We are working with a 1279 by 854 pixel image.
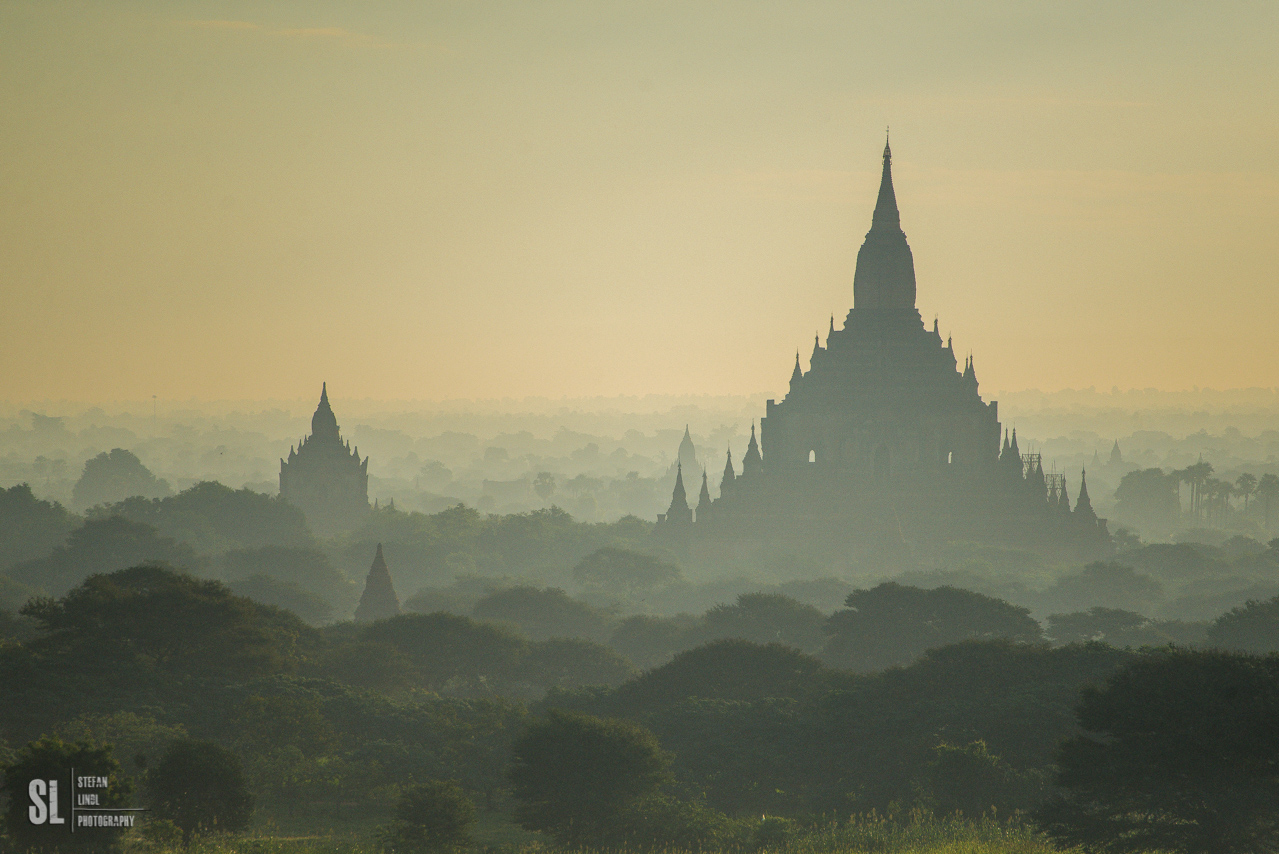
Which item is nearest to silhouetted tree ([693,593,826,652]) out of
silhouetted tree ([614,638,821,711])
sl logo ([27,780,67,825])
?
silhouetted tree ([614,638,821,711])

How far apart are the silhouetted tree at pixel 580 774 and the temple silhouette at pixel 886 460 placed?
54252 millimetres

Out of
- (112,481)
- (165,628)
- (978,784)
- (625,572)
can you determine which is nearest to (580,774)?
(978,784)

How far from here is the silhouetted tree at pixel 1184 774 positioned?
2034 cm

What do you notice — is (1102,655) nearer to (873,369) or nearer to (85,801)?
(85,801)

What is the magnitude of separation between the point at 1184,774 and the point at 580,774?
12131mm

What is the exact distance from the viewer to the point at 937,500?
84.1 meters

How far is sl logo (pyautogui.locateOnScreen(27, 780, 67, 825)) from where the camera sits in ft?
67.8

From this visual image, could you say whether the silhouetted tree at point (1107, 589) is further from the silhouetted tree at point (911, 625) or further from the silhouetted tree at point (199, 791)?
the silhouetted tree at point (199, 791)

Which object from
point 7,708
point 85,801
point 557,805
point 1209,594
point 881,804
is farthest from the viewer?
point 1209,594

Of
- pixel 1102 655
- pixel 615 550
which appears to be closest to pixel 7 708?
pixel 1102 655

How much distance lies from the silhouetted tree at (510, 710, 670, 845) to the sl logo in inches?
380

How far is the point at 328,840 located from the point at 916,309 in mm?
68572

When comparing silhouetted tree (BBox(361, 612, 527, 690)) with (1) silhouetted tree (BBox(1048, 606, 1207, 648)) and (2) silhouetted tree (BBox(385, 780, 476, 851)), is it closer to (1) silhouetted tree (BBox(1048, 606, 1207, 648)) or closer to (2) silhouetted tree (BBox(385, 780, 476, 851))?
(2) silhouetted tree (BBox(385, 780, 476, 851))

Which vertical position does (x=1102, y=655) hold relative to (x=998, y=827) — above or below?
above
